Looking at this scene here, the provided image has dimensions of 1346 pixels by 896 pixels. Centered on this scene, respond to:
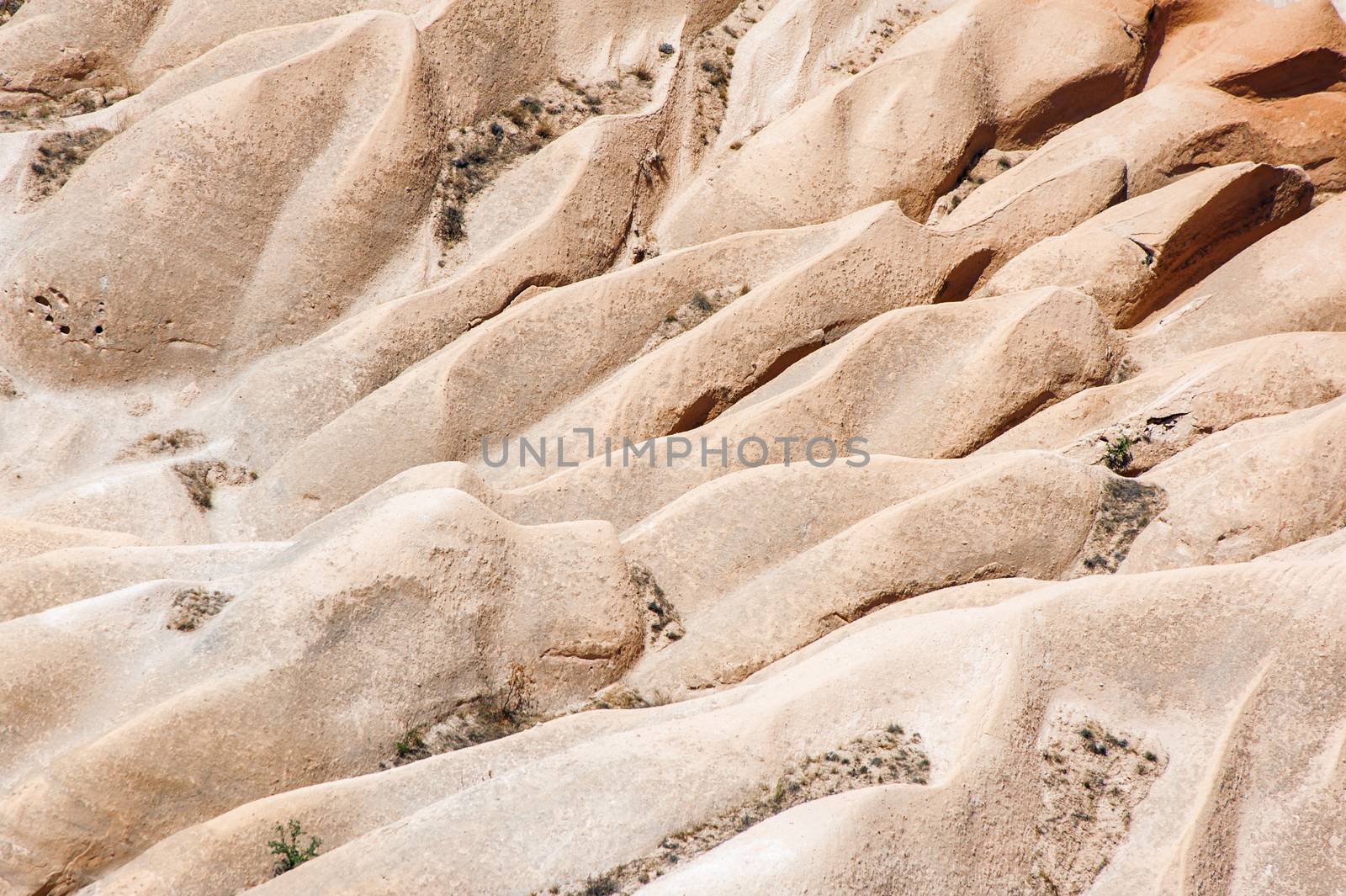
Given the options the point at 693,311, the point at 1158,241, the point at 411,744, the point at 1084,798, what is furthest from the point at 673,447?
the point at 1158,241

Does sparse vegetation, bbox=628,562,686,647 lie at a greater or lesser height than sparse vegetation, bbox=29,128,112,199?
lesser

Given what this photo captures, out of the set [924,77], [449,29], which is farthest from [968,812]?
[449,29]

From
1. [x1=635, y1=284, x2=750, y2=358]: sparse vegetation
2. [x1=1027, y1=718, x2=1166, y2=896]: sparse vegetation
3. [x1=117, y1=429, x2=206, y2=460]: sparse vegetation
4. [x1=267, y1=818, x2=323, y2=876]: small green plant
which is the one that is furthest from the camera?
[x1=635, y1=284, x2=750, y2=358]: sparse vegetation

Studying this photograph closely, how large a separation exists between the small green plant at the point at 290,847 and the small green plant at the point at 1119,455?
341 inches

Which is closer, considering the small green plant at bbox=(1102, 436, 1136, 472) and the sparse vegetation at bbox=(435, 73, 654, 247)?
the small green plant at bbox=(1102, 436, 1136, 472)

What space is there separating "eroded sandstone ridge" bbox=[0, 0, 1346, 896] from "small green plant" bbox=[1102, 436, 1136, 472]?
55mm

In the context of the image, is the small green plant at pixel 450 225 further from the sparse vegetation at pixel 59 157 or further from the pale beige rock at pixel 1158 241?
the pale beige rock at pixel 1158 241

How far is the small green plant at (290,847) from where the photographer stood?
9.54m

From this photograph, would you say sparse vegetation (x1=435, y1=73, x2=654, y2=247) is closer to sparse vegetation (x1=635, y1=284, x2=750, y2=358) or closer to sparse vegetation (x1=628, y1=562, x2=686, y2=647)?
sparse vegetation (x1=635, y1=284, x2=750, y2=358)

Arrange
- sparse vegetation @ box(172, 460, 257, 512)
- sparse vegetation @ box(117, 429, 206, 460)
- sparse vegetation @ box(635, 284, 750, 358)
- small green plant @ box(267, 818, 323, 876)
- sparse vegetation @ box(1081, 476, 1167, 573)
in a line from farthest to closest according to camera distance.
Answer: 1. sparse vegetation @ box(635, 284, 750, 358)
2. sparse vegetation @ box(117, 429, 206, 460)
3. sparse vegetation @ box(172, 460, 257, 512)
4. sparse vegetation @ box(1081, 476, 1167, 573)
5. small green plant @ box(267, 818, 323, 876)

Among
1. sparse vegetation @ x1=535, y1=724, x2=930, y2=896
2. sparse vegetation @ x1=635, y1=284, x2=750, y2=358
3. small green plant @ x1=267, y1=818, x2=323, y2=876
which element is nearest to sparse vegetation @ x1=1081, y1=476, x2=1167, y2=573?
sparse vegetation @ x1=535, y1=724, x2=930, y2=896

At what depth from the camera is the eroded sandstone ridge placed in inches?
378

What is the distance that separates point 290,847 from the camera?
31.6ft

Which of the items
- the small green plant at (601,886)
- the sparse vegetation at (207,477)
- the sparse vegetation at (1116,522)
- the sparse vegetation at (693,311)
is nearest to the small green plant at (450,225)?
the sparse vegetation at (693,311)
